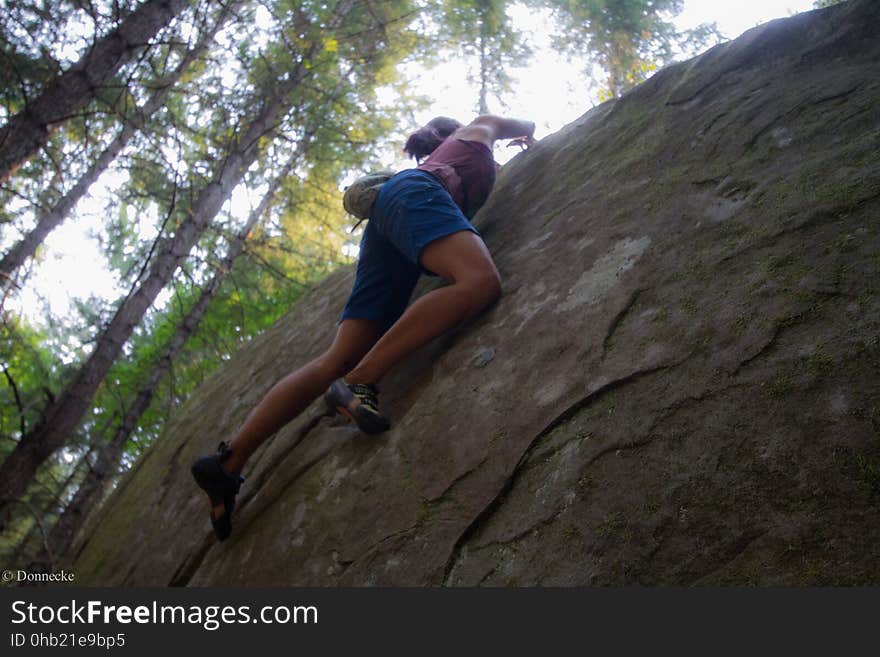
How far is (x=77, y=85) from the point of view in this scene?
3932 mm

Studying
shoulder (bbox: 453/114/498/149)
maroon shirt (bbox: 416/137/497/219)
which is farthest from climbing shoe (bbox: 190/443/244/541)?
shoulder (bbox: 453/114/498/149)

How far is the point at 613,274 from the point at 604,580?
47.5 inches

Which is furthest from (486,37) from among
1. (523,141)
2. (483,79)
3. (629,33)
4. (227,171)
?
(523,141)

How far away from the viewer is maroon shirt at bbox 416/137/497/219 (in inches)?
118

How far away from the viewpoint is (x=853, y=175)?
5.98ft

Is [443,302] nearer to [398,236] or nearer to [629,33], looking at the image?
[398,236]

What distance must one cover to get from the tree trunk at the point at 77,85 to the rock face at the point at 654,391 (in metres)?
2.57

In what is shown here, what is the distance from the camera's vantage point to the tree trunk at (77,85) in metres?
3.72

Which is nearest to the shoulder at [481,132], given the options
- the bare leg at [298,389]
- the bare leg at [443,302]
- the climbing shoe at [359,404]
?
the bare leg at [443,302]

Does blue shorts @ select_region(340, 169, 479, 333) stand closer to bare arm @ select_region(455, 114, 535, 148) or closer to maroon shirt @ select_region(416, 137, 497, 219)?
maroon shirt @ select_region(416, 137, 497, 219)

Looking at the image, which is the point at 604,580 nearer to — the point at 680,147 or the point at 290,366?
the point at 680,147

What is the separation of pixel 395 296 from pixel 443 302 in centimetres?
66

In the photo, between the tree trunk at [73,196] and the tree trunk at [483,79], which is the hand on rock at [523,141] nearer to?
the tree trunk at [73,196]

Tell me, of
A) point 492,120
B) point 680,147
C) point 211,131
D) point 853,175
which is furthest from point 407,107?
point 853,175
